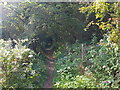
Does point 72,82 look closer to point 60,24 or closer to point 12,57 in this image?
point 12,57

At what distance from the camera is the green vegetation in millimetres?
3015

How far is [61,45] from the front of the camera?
809 centimetres

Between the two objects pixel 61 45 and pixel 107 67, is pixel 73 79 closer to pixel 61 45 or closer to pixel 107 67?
pixel 107 67

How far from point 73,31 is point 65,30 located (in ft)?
1.35

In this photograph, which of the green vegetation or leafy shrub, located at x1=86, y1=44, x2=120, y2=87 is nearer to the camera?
the green vegetation

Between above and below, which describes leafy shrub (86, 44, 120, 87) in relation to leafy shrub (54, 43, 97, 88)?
above

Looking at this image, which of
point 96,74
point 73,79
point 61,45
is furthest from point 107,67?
point 61,45

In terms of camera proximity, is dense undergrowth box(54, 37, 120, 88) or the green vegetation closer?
the green vegetation

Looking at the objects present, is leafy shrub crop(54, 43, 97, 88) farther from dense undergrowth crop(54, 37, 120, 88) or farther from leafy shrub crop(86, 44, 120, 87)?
leafy shrub crop(86, 44, 120, 87)

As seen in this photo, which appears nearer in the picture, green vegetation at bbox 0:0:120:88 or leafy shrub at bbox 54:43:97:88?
green vegetation at bbox 0:0:120:88

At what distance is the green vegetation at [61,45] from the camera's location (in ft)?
9.89

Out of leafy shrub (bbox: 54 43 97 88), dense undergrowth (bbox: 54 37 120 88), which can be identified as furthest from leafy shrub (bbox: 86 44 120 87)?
leafy shrub (bbox: 54 43 97 88)

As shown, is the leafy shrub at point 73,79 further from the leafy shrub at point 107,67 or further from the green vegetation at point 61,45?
the leafy shrub at point 107,67

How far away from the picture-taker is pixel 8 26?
5980 millimetres
